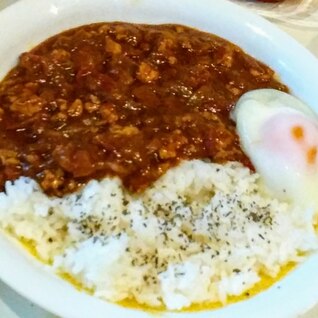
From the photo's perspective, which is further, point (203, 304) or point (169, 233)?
point (169, 233)

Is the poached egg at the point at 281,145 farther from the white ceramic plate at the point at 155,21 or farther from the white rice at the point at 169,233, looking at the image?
the white ceramic plate at the point at 155,21

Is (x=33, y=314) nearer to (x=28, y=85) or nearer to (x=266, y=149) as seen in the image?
(x=28, y=85)

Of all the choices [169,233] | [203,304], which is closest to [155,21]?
[169,233]

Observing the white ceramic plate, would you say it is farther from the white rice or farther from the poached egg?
the poached egg

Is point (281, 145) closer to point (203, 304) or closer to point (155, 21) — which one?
point (203, 304)

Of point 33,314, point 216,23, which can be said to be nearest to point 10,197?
point 33,314

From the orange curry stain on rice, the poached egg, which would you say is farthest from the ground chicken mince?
the orange curry stain on rice
